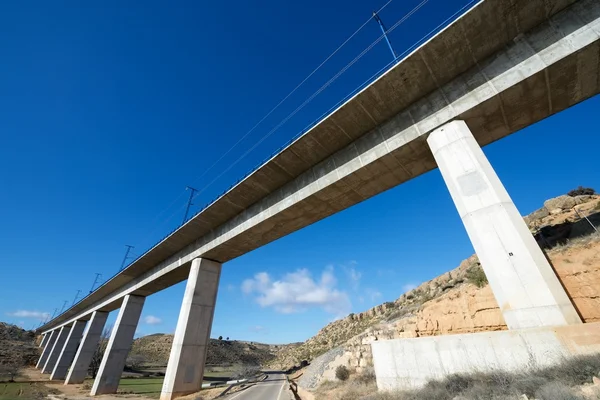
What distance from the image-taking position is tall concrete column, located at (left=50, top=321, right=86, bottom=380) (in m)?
35.6

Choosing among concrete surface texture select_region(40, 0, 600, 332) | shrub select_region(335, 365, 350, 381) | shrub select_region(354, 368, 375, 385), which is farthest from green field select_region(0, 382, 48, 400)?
shrub select_region(354, 368, 375, 385)

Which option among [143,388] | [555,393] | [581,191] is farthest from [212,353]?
[555,393]

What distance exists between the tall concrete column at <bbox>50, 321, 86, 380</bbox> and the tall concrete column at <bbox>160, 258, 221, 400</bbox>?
36.4 meters

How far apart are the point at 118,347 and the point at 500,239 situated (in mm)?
29544

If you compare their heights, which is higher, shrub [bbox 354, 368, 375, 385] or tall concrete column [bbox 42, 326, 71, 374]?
tall concrete column [bbox 42, 326, 71, 374]

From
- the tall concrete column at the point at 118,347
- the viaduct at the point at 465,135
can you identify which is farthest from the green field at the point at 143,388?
the viaduct at the point at 465,135

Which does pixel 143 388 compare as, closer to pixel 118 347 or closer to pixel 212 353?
pixel 118 347

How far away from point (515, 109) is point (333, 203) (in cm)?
714

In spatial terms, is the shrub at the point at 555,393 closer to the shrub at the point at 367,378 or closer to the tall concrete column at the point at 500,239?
the tall concrete column at the point at 500,239

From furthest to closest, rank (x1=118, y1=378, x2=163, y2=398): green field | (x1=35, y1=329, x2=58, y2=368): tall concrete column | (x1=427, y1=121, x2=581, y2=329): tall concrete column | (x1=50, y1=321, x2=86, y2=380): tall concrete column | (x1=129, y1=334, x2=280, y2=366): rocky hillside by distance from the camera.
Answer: (x1=129, y1=334, x2=280, y2=366): rocky hillside → (x1=35, y1=329, x2=58, y2=368): tall concrete column → (x1=50, y1=321, x2=86, y2=380): tall concrete column → (x1=118, y1=378, x2=163, y2=398): green field → (x1=427, y1=121, x2=581, y2=329): tall concrete column

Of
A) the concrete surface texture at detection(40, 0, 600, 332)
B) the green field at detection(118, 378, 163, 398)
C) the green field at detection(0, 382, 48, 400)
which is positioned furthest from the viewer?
the green field at detection(118, 378, 163, 398)

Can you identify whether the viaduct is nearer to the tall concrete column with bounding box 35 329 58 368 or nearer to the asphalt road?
the asphalt road

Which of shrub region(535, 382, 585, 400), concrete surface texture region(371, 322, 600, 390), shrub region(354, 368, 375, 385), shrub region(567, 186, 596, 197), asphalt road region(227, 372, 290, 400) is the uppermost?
shrub region(567, 186, 596, 197)

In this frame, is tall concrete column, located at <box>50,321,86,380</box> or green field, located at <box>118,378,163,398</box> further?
tall concrete column, located at <box>50,321,86,380</box>
